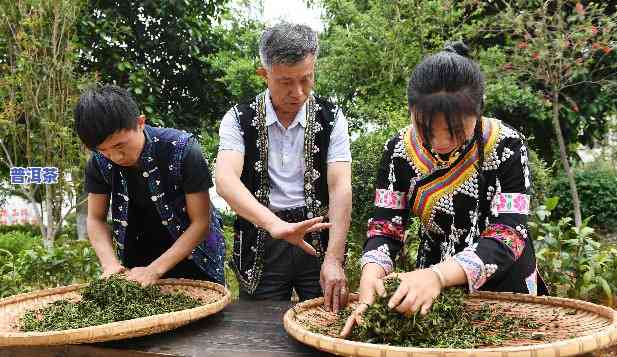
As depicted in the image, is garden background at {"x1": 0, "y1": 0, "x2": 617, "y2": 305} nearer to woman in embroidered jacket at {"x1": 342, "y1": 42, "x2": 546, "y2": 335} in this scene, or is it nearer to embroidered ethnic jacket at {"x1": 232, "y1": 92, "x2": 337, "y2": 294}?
embroidered ethnic jacket at {"x1": 232, "y1": 92, "x2": 337, "y2": 294}

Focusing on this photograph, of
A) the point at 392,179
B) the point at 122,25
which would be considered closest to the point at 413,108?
the point at 392,179

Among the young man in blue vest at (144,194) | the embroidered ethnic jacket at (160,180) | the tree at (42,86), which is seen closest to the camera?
the young man in blue vest at (144,194)

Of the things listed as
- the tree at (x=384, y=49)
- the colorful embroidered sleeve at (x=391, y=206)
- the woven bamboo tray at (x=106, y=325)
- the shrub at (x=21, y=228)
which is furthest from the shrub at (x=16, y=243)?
the colorful embroidered sleeve at (x=391, y=206)

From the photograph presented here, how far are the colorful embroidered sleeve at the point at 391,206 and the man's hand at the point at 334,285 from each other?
6.0 inches

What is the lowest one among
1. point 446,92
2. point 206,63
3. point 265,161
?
point 265,161

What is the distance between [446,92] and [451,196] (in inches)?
16.1

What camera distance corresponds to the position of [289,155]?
2.42m

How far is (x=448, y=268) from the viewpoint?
67.4 inches

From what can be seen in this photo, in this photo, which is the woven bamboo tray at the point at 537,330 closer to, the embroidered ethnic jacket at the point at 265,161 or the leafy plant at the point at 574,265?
the embroidered ethnic jacket at the point at 265,161

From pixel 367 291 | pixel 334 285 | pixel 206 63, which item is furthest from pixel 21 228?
pixel 367 291

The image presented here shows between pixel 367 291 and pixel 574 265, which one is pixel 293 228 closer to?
pixel 367 291

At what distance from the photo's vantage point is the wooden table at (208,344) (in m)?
1.69

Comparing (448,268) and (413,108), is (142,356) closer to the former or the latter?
(448,268)

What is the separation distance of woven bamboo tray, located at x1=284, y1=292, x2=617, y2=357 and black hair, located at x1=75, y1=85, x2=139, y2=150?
884 millimetres
